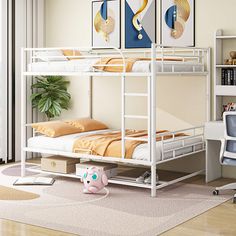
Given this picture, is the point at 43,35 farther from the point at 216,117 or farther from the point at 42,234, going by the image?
the point at 42,234

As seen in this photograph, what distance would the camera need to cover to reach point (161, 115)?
6.51 meters

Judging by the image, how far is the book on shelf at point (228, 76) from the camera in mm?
5841

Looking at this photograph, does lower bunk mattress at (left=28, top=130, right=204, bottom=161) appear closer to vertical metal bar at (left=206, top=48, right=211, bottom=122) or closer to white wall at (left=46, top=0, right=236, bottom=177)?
vertical metal bar at (left=206, top=48, right=211, bottom=122)

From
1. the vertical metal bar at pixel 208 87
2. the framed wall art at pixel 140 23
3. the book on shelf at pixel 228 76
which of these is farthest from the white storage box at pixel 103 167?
the framed wall art at pixel 140 23

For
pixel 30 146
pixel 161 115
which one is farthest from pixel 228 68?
pixel 30 146

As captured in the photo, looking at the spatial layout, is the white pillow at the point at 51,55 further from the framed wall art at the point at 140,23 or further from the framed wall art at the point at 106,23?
the framed wall art at the point at 140,23

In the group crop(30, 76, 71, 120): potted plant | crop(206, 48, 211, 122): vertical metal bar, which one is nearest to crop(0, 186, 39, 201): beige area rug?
crop(30, 76, 71, 120): potted plant

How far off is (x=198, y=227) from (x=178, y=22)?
2.82 metres

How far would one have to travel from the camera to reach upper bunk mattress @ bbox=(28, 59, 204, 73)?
17.4 ft

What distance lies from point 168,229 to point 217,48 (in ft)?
8.13

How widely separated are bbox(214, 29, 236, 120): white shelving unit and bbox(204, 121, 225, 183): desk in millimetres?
332

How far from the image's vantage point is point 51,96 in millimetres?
7109

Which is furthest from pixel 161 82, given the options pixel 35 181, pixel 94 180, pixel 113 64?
pixel 35 181

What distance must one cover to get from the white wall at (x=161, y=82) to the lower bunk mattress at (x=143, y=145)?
0.49 metres
